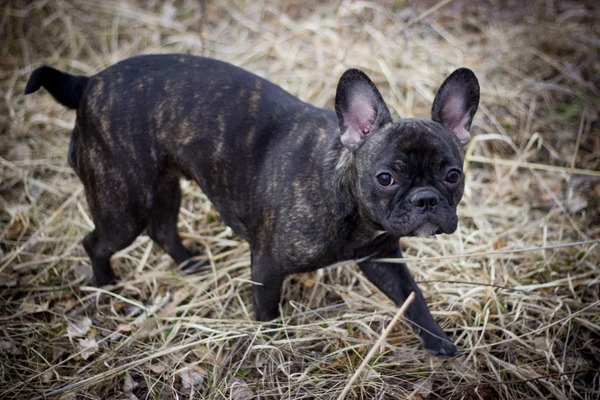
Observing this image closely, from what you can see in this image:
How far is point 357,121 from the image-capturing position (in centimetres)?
364

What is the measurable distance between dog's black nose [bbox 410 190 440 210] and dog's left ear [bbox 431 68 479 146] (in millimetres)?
682

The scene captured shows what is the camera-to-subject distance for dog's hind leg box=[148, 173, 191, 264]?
4645 mm

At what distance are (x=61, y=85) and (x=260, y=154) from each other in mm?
1486

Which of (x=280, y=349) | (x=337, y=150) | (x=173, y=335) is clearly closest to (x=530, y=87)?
(x=337, y=150)

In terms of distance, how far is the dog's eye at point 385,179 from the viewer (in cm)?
331

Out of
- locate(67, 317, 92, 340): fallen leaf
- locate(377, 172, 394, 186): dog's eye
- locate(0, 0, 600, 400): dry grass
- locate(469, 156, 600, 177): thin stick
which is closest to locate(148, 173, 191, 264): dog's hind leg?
locate(0, 0, 600, 400): dry grass

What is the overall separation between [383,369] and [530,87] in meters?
4.32

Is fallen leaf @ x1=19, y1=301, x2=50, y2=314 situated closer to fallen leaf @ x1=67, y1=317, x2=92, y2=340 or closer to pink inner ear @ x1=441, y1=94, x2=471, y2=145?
fallen leaf @ x1=67, y1=317, x2=92, y2=340

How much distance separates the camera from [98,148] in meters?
4.00

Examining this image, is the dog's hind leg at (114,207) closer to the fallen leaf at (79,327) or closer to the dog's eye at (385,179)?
the fallen leaf at (79,327)

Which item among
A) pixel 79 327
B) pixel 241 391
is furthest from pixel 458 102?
pixel 79 327

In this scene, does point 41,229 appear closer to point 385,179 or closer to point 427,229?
point 385,179

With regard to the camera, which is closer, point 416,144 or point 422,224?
point 422,224

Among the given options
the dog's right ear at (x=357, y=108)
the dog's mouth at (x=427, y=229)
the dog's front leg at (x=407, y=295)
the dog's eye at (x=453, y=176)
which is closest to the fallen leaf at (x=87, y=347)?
the dog's front leg at (x=407, y=295)
